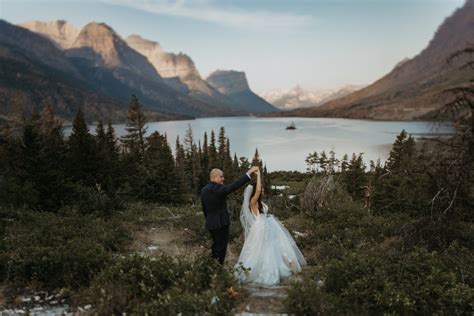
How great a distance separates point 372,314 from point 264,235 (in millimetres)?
2809

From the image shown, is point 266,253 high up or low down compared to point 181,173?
up

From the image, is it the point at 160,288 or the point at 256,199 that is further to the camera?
the point at 256,199

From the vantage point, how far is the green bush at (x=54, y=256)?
26.5ft

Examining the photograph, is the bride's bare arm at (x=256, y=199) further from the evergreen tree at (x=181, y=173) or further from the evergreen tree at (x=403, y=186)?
the evergreen tree at (x=181, y=173)

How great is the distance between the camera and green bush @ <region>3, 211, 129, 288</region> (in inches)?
318

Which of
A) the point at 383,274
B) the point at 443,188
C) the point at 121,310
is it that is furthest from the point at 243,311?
the point at 443,188

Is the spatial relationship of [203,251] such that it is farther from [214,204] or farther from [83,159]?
[83,159]

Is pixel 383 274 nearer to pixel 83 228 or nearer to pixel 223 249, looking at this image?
pixel 223 249

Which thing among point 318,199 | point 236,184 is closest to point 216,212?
point 236,184

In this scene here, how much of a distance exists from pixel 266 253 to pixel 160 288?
238cm

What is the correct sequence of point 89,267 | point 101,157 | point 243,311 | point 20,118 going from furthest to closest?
point 20,118 < point 101,157 < point 89,267 < point 243,311

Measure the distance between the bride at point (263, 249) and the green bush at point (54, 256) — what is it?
3.08 m

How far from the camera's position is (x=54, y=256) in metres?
8.34

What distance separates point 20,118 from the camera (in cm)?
5122
